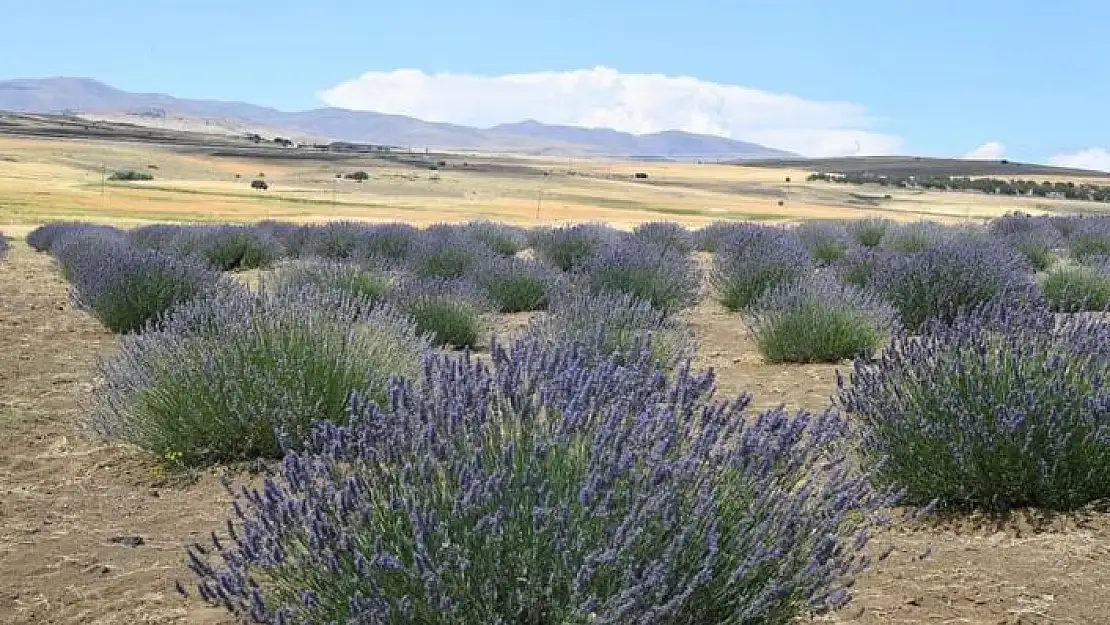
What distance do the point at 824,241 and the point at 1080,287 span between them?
775 centimetres

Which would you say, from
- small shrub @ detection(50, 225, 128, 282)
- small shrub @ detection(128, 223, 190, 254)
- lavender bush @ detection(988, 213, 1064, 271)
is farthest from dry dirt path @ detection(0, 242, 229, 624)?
lavender bush @ detection(988, 213, 1064, 271)

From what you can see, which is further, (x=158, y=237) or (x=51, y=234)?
(x=51, y=234)

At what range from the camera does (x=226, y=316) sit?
595 cm

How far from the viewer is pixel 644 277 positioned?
11594 mm

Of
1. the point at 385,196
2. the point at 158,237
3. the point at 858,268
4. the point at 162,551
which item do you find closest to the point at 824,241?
the point at 858,268

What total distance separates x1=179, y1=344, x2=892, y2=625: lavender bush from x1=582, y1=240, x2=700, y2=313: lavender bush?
8098 mm

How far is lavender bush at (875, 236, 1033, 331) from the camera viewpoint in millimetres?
A: 9969

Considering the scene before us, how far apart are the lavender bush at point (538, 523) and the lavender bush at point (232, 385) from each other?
8.20 ft

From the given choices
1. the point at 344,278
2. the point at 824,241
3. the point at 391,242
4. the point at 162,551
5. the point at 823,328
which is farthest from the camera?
the point at 824,241

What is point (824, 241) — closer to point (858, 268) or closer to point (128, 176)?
point (858, 268)

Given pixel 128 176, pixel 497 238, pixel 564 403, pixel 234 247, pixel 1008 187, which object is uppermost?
pixel 1008 187

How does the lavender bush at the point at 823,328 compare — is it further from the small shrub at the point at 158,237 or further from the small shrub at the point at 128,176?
the small shrub at the point at 128,176

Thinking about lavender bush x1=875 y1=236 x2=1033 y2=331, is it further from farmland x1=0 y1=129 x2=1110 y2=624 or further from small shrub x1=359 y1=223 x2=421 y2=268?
small shrub x1=359 y1=223 x2=421 y2=268

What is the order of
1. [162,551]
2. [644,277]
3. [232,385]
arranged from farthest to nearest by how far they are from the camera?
[644,277] < [232,385] < [162,551]
